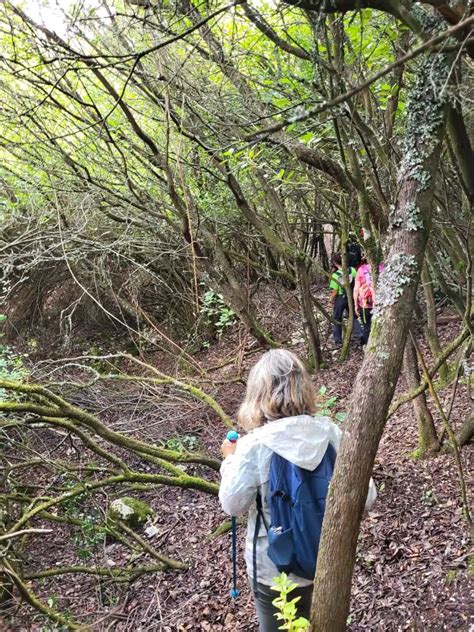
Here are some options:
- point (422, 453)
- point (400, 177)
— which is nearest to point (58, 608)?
point (422, 453)

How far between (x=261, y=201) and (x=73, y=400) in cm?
390

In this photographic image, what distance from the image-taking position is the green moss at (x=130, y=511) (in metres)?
4.68

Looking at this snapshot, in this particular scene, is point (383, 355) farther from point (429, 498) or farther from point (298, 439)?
point (429, 498)

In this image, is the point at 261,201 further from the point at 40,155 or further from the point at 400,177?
the point at 400,177

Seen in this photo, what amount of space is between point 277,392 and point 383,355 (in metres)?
0.59

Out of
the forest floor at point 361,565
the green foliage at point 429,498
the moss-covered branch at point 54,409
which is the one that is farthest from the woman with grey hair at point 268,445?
the green foliage at point 429,498

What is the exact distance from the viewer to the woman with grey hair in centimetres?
194

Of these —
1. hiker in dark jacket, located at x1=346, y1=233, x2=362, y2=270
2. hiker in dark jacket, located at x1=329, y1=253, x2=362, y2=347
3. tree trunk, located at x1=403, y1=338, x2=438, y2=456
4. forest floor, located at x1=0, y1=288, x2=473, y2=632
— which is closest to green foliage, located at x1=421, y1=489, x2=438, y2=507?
forest floor, located at x1=0, y1=288, x2=473, y2=632

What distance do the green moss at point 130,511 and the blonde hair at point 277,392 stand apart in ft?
10.1

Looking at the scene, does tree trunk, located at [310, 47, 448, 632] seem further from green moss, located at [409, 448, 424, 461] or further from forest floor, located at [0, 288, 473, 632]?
green moss, located at [409, 448, 424, 461]

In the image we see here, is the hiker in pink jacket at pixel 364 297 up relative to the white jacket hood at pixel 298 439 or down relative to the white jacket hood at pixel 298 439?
down

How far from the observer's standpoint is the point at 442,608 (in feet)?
8.50

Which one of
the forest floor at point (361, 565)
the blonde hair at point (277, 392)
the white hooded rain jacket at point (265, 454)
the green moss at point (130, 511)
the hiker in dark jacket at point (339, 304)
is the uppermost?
the blonde hair at point (277, 392)

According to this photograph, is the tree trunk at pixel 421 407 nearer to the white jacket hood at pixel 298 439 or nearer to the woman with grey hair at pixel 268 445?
the woman with grey hair at pixel 268 445
